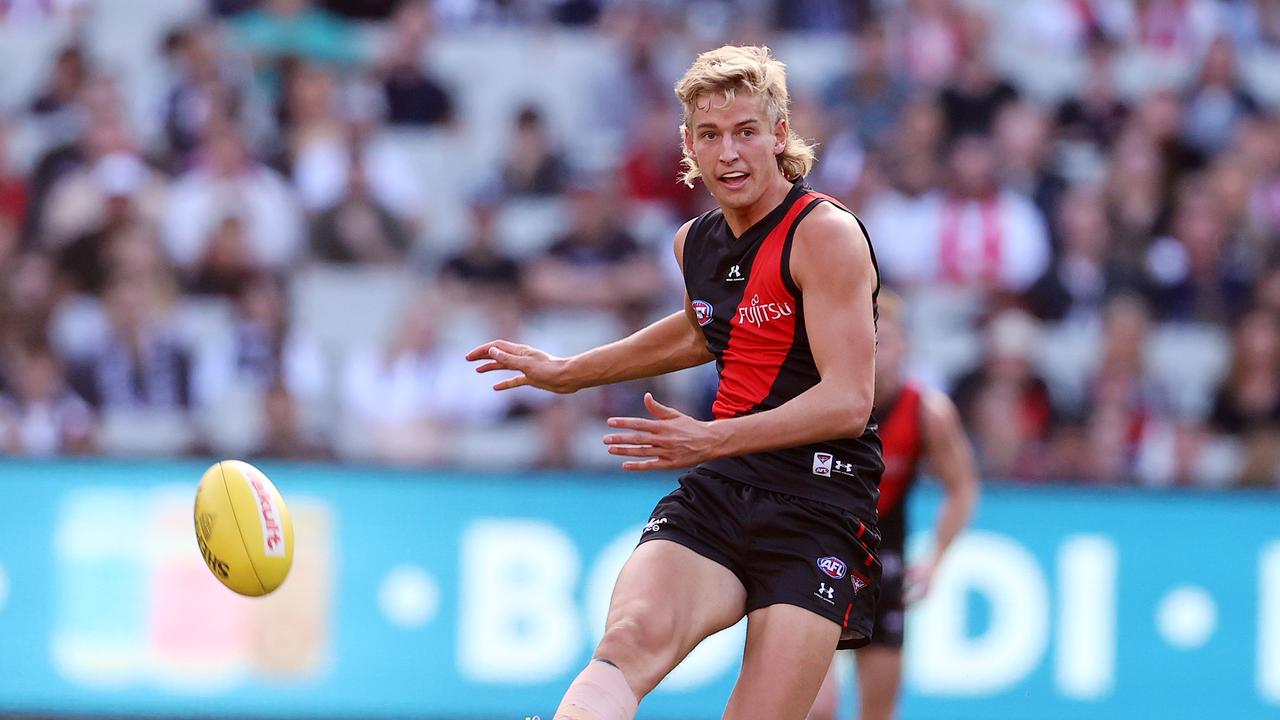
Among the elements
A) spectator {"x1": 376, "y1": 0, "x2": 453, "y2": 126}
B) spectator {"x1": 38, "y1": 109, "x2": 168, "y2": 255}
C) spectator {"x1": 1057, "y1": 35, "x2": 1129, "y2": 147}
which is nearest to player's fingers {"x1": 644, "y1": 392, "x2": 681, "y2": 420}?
spectator {"x1": 38, "y1": 109, "x2": 168, "y2": 255}

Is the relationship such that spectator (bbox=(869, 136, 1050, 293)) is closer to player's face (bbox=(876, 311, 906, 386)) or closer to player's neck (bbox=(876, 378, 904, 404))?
player's neck (bbox=(876, 378, 904, 404))

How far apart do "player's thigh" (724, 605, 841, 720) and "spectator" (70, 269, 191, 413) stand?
24.7 feet

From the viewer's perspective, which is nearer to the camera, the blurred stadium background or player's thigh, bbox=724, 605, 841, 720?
player's thigh, bbox=724, 605, 841, 720

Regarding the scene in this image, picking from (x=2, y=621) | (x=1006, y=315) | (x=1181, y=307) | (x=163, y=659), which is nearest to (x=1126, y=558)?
(x=1006, y=315)

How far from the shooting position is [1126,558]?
1047cm

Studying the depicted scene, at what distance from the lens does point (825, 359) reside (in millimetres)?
5211

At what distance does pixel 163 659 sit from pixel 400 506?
157 cm

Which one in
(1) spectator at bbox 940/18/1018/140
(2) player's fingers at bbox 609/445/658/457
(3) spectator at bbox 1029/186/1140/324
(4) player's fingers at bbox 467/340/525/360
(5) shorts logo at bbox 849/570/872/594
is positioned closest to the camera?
(2) player's fingers at bbox 609/445/658/457

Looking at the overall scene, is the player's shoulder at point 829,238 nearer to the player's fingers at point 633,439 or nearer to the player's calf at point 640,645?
the player's fingers at point 633,439

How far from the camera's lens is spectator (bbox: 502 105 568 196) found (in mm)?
13484

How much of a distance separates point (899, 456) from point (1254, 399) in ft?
14.9

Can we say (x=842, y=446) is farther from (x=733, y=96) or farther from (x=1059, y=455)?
(x=1059, y=455)

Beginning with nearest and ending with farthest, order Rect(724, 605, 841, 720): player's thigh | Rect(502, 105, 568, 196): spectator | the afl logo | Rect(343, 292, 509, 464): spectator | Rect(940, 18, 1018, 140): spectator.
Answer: Rect(724, 605, 841, 720): player's thigh < the afl logo < Rect(343, 292, 509, 464): spectator < Rect(502, 105, 568, 196): spectator < Rect(940, 18, 1018, 140): spectator

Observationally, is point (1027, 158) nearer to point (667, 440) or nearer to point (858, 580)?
point (858, 580)
